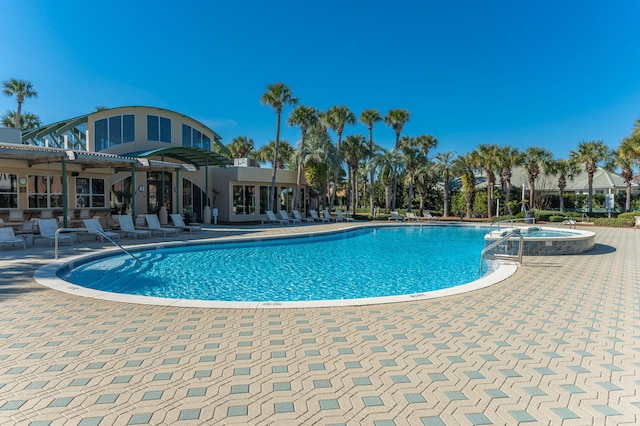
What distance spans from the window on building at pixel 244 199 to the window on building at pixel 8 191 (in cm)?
1122

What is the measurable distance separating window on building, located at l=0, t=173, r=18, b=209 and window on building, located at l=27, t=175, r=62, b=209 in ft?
1.59

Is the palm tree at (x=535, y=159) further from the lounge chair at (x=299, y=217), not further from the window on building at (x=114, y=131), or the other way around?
the window on building at (x=114, y=131)

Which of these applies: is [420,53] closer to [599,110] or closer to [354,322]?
[599,110]

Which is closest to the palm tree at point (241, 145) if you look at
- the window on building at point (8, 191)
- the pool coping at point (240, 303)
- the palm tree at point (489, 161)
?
the palm tree at point (489, 161)

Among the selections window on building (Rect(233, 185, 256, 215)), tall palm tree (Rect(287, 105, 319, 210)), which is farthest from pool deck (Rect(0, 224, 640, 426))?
tall palm tree (Rect(287, 105, 319, 210))

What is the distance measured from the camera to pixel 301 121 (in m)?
26.1

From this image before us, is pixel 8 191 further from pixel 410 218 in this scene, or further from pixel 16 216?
pixel 410 218

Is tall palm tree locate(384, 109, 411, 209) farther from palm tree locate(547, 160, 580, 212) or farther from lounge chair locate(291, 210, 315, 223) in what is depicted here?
palm tree locate(547, 160, 580, 212)

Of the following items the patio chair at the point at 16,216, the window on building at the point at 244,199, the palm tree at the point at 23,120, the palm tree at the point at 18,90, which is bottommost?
the patio chair at the point at 16,216

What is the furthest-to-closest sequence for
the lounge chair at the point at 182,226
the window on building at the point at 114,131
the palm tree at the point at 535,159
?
the palm tree at the point at 535,159
the window on building at the point at 114,131
the lounge chair at the point at 182,226

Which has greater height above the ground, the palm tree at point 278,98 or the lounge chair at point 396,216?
the palm tree at point 278,98

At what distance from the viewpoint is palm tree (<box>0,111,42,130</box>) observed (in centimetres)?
3344

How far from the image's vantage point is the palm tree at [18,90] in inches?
1238

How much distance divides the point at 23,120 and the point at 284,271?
36.8 m
